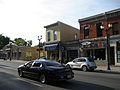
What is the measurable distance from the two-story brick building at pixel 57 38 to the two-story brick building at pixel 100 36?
477 centimetres

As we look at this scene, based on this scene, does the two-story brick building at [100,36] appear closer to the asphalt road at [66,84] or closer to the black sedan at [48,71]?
the asphalt road at [66,84]

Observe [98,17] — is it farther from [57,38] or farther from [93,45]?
[57,38]

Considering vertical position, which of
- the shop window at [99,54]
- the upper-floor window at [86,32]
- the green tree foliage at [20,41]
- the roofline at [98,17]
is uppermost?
the green tree foliage at [20,41]

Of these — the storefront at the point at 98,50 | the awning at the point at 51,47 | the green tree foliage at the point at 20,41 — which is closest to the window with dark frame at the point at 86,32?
the storefront at the point at 98,50

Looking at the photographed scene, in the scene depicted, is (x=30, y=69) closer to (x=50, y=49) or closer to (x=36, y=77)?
(x=36, y=77)

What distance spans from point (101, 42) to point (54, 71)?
17.9 metres

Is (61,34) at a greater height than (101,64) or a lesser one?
greater

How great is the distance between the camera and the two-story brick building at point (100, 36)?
963 inches

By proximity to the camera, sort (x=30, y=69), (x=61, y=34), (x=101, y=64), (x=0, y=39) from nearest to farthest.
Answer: (x=30, y=69)
(x=101, y=64)
(x=61, y=34)
(x=0, y=39)

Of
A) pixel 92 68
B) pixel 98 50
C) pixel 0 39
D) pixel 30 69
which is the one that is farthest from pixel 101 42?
pixel 0 39

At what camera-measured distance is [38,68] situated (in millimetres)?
10570

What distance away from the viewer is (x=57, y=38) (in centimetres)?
3406

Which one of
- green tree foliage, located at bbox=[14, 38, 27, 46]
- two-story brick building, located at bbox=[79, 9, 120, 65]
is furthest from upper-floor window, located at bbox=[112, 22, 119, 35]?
green tree foliage, located at bbox=[14, 38, 27, 46]

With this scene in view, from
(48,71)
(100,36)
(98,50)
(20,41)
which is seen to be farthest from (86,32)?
(20,41)
